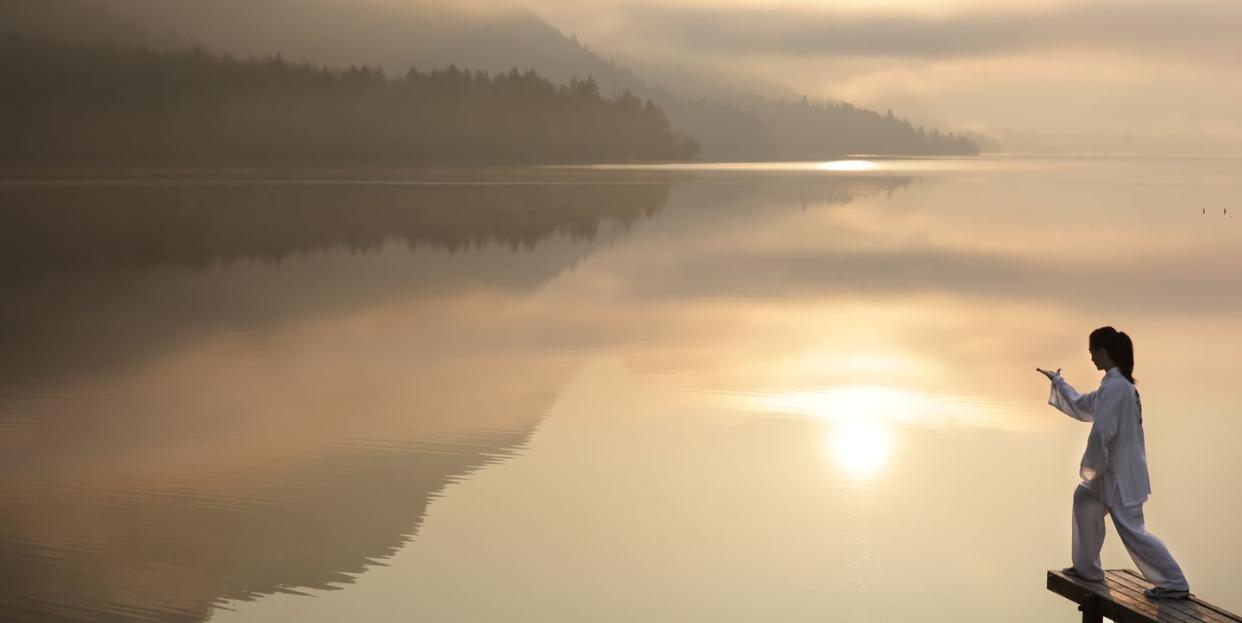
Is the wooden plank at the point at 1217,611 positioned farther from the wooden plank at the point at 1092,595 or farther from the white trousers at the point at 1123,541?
the wooden plank at the point at 1092,595

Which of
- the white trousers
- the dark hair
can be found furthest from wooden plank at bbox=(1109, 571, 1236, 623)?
the dark hair

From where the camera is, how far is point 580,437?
710 inches

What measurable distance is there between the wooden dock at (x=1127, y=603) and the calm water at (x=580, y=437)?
129cm

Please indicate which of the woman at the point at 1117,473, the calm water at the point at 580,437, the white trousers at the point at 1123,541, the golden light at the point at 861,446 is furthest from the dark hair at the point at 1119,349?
the golden light at the point at 861,446

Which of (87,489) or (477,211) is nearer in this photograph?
(87,489)

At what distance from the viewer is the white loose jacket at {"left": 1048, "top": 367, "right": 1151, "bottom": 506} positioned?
9.98 metres

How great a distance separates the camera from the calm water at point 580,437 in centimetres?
1225

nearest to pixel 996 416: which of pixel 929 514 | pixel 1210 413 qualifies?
pixel 1210 413

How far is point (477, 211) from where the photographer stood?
7906cm

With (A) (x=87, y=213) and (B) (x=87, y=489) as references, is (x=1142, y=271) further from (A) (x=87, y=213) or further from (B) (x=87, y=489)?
(A) (x=87, y=213)

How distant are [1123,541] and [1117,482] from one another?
457 millimetres

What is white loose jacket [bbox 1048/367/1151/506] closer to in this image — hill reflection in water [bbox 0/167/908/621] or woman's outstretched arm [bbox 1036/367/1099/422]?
woman's outstretched arm [bbox 1036/367/1099/422]

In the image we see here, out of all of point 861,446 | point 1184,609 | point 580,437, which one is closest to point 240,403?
point 580,437

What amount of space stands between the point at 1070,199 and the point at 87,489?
97.5 metres
